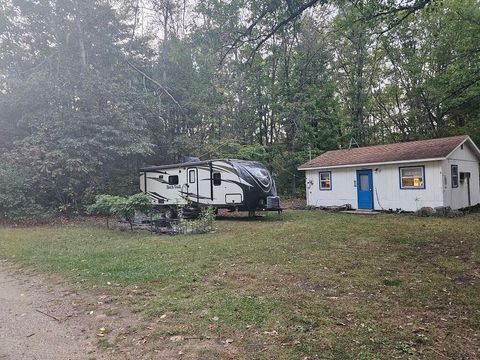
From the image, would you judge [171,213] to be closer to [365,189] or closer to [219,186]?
[219,186]

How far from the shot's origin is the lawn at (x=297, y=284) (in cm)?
331

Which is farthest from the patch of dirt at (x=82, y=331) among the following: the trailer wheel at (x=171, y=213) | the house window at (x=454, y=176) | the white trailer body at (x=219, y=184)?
the house window at (x=454, y=176)

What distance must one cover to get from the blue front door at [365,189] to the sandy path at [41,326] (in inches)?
518

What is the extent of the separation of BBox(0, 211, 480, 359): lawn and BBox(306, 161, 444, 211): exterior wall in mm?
3895

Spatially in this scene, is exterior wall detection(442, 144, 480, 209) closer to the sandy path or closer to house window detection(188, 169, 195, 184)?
house window detection(188, 169, 195, 184)

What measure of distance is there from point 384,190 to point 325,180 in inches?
125

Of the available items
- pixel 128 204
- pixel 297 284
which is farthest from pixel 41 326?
pixel 128 204

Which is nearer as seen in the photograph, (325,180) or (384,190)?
(384,190)

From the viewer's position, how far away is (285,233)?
966cm

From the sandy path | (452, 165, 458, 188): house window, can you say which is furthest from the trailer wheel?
(452, 165, 458, 188): house window

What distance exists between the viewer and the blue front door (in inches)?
596

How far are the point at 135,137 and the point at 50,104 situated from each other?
172 inches

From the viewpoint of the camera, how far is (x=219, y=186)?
1397 cm

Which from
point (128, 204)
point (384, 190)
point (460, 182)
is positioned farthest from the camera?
point (384, 190)
